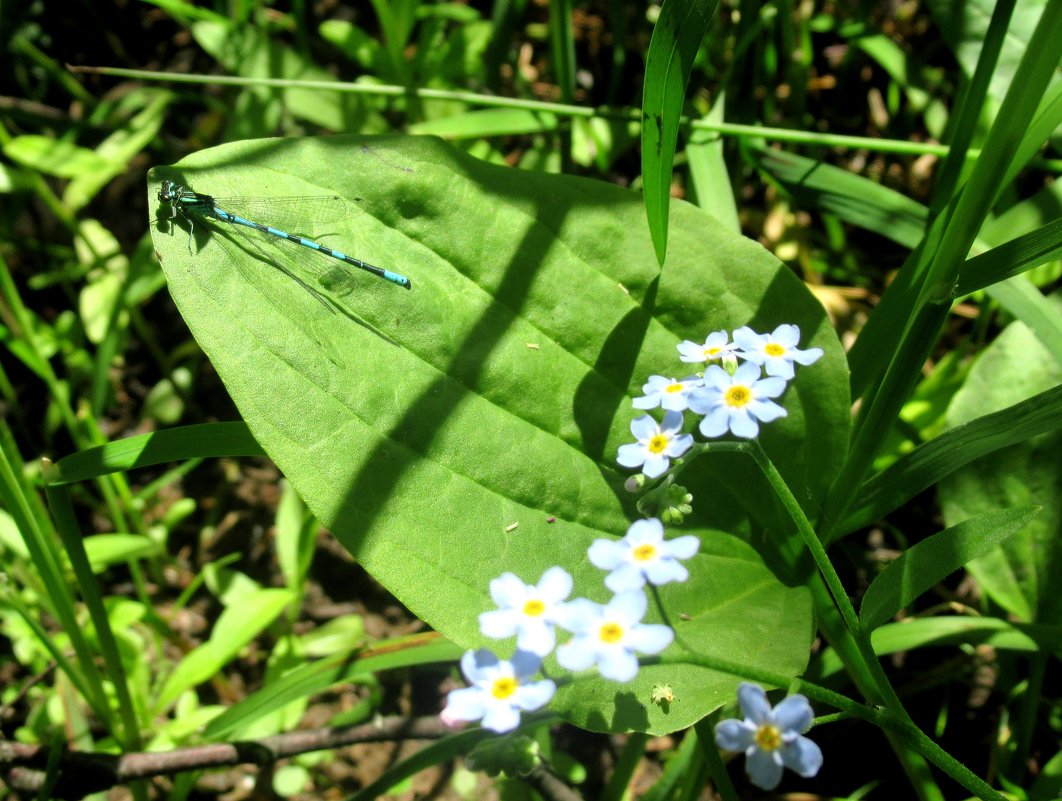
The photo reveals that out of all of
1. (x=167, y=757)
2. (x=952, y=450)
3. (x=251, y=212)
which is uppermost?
(x=251, y=212)

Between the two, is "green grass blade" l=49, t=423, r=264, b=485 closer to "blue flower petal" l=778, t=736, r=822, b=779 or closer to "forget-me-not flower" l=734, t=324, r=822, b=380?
"forget-me-not flower" l=734, t=324, r=822, b=380

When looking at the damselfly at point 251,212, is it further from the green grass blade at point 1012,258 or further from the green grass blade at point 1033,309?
the green grass blade at point 1033,309

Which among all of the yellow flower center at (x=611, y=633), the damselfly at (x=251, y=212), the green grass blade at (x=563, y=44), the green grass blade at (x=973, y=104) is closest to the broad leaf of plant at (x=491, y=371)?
the damselfly at (x=251, y=212)

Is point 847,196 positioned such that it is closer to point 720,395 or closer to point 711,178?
point 711,178

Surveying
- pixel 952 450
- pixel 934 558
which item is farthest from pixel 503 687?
pixel 952 450

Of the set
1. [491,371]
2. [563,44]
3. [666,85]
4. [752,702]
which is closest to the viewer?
[752,702]
